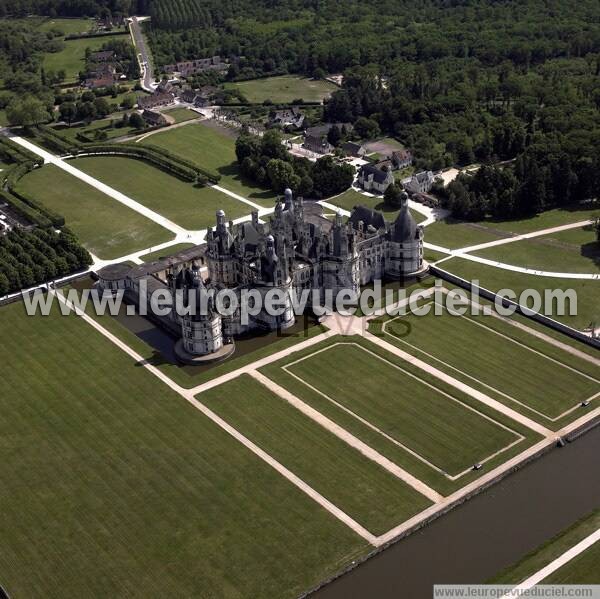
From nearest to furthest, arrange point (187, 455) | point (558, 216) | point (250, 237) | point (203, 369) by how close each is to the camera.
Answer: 1. point (187, 455)
2. point (203, 369)
3. point (250, 237)
4. point (558, 216)

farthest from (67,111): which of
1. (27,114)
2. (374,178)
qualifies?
(374,178)

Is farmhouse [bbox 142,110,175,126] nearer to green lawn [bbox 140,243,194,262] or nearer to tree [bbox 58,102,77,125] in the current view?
tree [bbox 58,102,77,125]

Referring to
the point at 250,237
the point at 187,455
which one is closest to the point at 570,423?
the point at 187,455

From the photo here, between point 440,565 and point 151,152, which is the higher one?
point 151,152

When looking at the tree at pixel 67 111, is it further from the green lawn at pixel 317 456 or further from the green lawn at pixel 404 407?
the green lawn at pixel 317 456

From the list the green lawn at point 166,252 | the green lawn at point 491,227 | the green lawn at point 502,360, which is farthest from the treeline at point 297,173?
the green lawn at point 502,360

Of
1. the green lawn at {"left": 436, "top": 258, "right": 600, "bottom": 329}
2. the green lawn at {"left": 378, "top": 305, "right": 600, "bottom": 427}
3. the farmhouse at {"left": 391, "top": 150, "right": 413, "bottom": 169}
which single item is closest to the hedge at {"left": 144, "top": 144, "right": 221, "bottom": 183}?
the farmhouse at {"left": 391, "top": 150, "right": 413, "bottom": 169}

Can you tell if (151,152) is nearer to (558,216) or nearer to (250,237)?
(250,237)
